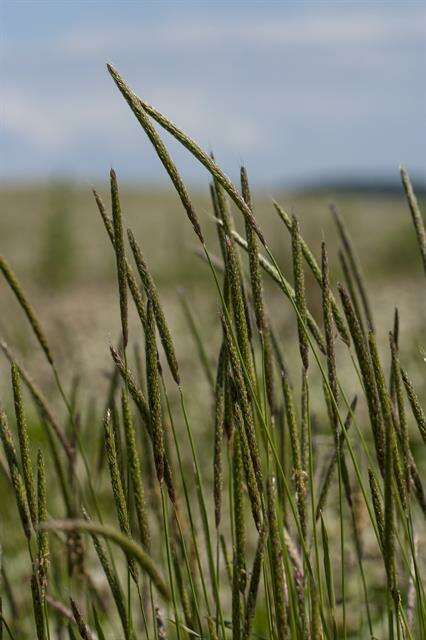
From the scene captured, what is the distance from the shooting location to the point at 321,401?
5.24 m

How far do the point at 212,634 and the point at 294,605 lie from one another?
3.1 inches

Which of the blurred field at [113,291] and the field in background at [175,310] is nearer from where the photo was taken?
the field in background at [175,310]

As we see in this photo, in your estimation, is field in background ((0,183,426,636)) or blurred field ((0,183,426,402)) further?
blurred field ((0,183,426,402))

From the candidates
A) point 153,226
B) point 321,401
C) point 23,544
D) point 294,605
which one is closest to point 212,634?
point 294,605

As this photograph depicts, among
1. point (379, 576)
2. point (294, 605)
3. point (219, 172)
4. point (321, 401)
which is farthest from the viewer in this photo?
point (321, 401)

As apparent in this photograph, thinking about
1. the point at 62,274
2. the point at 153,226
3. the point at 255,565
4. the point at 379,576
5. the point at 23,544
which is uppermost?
the point at 153,226

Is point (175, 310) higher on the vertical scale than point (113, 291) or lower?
lower

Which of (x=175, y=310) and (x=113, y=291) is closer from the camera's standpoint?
(x=175, y=310)

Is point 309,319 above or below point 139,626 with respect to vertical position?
above

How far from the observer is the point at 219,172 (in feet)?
2.25

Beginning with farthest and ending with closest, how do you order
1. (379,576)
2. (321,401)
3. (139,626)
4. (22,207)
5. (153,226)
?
(22,207) → (153,226) → (321,401) → (379,576) → (139,626)

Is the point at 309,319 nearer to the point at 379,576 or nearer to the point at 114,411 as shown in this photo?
the point at 114,411

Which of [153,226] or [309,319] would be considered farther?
[153,226]

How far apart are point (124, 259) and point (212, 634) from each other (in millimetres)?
342
